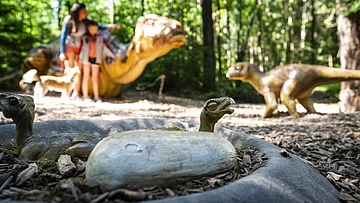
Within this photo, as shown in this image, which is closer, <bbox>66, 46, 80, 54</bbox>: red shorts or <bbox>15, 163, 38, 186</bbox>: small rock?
<bbox>15, 163, 38, 186</bbox>: small rock

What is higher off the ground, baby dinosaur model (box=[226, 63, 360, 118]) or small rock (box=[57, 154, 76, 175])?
baby dinosaur model (box=[226, 63, 360, 118])

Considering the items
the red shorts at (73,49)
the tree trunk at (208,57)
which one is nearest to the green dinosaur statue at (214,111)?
the red shorts at (73,49)

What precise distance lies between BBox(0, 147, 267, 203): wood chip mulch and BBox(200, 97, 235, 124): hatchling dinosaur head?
25 cm

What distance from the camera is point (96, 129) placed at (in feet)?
8.13

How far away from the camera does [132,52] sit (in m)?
6.38

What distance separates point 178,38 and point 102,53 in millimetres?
1692

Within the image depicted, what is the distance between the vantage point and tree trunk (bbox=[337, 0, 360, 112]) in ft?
20.3

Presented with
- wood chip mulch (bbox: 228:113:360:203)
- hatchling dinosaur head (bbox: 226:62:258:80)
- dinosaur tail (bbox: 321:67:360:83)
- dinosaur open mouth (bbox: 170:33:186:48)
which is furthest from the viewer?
dinosaur open mouth (bbox: 170:33:186:48)

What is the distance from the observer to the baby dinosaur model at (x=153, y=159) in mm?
1252

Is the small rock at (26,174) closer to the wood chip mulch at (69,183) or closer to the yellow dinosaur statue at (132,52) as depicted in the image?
the wood chip mulch at (69,183)

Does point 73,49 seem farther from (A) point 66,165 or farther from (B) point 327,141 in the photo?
(A) point 66,165

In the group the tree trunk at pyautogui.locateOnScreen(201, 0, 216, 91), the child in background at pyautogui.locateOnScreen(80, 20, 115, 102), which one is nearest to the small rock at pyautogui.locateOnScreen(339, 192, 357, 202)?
the child in background at pyautogui.locateOnScreen(80, 20, 115, 102)

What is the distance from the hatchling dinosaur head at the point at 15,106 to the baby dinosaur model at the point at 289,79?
394cm

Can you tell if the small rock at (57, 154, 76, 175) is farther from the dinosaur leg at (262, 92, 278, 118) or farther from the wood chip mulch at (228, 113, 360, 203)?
the dinosaur leg at (262, 92, 278, 118)
